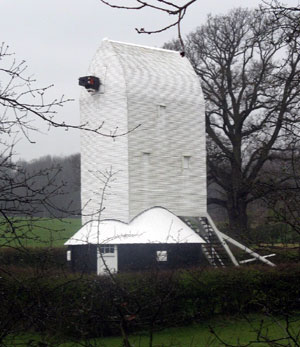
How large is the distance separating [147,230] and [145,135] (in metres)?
3.50

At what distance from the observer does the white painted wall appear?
78.7 feet

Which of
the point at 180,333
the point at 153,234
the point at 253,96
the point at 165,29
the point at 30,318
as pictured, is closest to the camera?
the point at 165,29

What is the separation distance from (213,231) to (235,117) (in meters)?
10.2

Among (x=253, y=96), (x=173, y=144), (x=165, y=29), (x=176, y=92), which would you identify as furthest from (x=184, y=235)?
(x=165, y=29)

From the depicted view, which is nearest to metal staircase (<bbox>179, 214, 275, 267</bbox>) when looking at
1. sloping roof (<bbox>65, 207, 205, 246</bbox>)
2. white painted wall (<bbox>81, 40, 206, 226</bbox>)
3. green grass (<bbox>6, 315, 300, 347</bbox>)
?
white painted wall (<bbox>81, 40, 206, 226</bbox>)

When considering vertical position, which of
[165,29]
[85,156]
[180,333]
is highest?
[85,156]

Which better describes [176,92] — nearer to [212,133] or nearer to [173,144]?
[173,144]

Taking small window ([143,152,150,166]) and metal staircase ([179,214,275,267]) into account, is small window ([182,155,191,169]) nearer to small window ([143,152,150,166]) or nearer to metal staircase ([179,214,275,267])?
small window ([143,152,150,166])

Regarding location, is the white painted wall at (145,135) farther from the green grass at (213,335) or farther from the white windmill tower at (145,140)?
the green grass at (213,335)

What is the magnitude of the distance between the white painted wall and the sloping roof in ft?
1.01

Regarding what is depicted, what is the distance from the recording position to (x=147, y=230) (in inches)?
930

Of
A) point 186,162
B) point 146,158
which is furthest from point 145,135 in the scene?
point 186,162

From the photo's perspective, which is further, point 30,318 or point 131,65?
point 131,65

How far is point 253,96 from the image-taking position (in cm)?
3347
